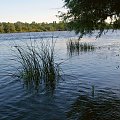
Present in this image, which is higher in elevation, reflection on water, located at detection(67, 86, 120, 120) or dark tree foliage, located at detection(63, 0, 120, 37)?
dark tree foliage, located at detection(63, 0, 120, 37)

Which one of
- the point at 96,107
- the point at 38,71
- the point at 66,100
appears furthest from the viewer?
the point at 38,71

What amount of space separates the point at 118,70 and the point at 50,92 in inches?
265

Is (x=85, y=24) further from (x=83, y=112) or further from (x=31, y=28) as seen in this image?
(x=31, y=28)

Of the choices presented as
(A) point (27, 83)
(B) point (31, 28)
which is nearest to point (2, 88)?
(A) point (27, 83)

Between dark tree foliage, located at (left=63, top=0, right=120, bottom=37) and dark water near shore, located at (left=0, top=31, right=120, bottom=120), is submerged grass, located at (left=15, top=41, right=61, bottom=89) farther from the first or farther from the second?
dark tree foliage, located at (left=63, top=0, right=120, bottom=37)

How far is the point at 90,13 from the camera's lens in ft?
34.4

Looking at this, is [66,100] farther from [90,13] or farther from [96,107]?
[90,13]

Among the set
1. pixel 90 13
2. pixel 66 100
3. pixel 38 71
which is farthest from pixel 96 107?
pixel 38 71

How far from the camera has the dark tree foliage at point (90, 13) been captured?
32.6 feet

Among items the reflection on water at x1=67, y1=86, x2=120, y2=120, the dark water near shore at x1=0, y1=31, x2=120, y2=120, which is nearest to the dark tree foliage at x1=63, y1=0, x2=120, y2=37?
the dark water near shore at x1=0, y1=31, x2=120, y2=120

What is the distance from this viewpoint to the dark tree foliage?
392 inches

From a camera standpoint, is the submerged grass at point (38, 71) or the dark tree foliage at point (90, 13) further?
the submerged grass at point (38, 71)

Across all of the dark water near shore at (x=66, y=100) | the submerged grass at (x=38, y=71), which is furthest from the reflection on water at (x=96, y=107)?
the submerged grass at (x=38, y=71)

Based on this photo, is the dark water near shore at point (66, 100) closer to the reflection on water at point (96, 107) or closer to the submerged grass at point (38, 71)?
the reflection on water at point (96, 107)
